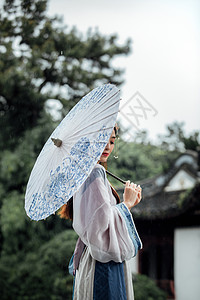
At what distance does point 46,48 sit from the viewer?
22.6 ft

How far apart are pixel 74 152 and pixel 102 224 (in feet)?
0.99

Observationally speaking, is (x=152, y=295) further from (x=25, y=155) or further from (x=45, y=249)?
(x=25, y=155)

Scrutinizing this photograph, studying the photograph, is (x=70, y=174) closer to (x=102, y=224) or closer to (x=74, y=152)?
(x=74, y=152)

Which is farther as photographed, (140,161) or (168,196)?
(140,161)

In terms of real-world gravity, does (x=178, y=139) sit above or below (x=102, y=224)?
above

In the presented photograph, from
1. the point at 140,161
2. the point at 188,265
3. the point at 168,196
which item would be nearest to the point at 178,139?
the point at 140,161

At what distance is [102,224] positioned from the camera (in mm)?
1393

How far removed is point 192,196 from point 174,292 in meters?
1.71

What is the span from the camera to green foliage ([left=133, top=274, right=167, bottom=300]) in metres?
5.93

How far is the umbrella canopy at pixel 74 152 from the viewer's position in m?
1.43

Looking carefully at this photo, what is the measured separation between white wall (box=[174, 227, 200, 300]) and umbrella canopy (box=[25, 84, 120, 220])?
5.32m

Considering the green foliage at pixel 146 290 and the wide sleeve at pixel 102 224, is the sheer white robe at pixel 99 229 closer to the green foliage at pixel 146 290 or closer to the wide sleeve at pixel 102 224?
the wide sleeve at pixel 102 224

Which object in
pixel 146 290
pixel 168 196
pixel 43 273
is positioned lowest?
pixel 146 290

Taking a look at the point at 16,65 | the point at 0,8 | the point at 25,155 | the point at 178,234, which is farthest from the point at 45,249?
the point at 0,8
